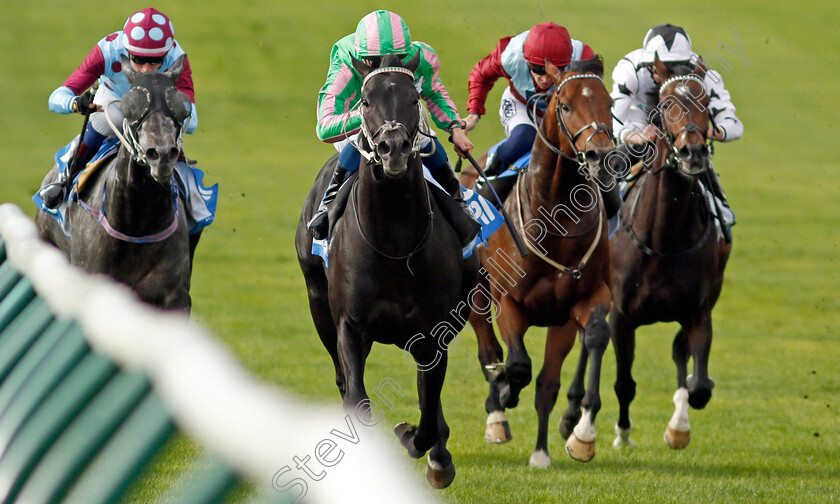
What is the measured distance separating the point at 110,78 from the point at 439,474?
3204mm

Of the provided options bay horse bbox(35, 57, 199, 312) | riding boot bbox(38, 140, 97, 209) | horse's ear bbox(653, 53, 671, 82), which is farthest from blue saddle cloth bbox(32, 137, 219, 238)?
horse's ear bbox(653, 53, 671, 82)

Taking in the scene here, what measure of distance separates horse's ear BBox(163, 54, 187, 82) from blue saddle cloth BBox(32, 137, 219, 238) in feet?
2.41

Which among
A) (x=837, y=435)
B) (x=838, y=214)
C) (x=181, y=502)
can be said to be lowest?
(x=838, y=214)

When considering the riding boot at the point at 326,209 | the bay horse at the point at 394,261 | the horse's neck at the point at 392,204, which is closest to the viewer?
the bay horse at the point at 394,261

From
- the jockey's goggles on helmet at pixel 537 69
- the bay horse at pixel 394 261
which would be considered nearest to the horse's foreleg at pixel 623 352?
the jockey's goggles on helmet at pixel 537 69

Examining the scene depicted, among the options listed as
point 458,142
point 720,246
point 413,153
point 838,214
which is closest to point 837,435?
point 720,246

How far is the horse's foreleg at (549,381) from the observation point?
7.17m

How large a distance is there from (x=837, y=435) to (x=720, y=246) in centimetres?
213

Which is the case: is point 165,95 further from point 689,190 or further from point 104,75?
point 689,190

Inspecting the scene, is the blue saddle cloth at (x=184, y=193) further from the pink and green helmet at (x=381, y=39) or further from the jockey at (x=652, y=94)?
the jockey at (x=652, y=94)

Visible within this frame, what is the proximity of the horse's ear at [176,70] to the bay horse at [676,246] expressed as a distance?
289cm

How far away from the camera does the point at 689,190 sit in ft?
24.2

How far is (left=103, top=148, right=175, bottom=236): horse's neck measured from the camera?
642 cm

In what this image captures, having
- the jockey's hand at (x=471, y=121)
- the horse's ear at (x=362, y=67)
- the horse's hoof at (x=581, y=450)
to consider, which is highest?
the horse's ear at (x=362, y=67)
